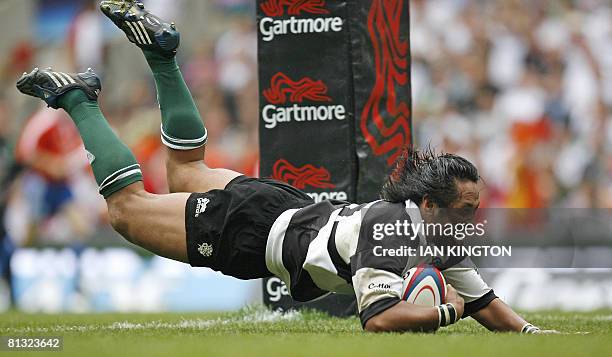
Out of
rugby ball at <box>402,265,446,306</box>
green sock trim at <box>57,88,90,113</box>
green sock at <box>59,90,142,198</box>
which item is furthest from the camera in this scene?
green sock trim at <box>57,88,90,113</box>

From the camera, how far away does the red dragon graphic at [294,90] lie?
8.74 m

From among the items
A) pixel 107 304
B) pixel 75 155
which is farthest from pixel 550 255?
pixel 75 155

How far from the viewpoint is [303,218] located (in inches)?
265

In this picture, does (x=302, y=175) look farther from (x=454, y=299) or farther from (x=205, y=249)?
(x=454, y=299)

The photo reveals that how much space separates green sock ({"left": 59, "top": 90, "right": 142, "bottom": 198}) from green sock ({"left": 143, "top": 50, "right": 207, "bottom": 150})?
1.44ft

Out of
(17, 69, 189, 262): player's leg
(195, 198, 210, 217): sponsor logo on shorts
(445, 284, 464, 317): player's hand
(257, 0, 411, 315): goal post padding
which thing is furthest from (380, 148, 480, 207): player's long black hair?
(257, 0, 411, 315): goal post padding

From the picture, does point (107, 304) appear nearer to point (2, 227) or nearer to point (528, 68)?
point (2, 227)

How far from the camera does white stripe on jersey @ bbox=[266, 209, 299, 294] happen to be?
6719 millimetres

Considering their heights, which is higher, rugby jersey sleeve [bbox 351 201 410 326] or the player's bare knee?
the player's bare knee

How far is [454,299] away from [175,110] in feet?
7.45

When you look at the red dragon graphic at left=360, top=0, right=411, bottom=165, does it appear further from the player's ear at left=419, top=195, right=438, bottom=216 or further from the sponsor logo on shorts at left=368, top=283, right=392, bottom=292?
the sponsor logo on shorts at left=368, top=283, right=392, bottom=292

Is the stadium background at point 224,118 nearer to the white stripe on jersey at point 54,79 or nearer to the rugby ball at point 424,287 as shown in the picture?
the white stripe on jersey at point 54,79

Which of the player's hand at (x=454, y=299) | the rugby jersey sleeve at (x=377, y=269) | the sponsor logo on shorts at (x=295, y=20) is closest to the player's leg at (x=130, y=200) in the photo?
the rugby jersey sleeve at (x=377, y=269)

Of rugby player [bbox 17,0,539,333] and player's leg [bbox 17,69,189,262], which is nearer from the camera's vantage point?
rugby player [bbox 17,0,539,333]
